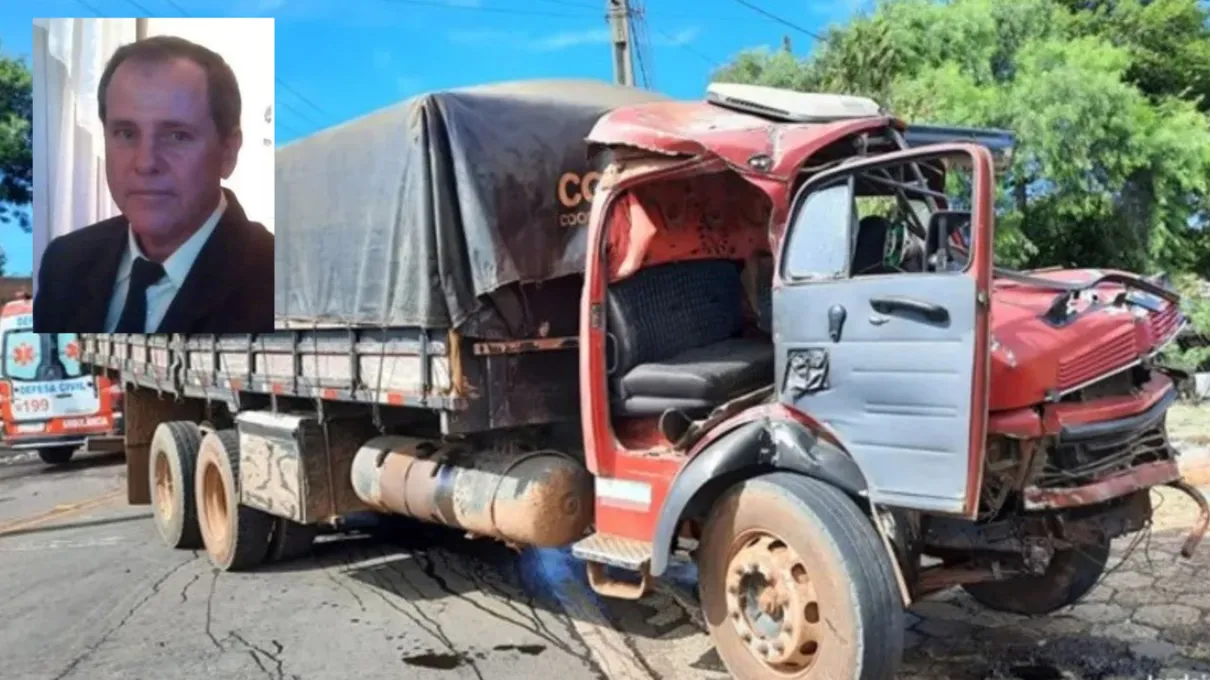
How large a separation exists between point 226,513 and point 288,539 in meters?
0.50

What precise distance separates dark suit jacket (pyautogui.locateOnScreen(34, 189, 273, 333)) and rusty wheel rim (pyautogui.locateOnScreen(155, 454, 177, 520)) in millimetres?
1179

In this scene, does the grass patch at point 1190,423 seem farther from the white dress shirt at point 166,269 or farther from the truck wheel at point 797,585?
the white dress shirt at point 166,269

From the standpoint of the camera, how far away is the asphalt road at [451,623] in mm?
5043

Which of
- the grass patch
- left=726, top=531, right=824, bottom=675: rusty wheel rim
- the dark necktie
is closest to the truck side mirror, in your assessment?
left=726, top=531, right=824, bottom=675: rusty wheel rim

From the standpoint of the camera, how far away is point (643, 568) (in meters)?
4.64

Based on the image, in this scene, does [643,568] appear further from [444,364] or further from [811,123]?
[811,123]

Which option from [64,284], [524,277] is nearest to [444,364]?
[524,277]

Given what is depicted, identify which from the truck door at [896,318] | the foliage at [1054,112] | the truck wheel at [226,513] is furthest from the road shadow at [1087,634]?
the foliage at [1054,112]

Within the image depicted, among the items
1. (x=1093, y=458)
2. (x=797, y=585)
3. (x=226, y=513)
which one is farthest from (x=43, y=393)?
(x=1093, y=458)

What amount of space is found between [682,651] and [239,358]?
384cm

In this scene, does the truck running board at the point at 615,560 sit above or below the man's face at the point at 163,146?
below

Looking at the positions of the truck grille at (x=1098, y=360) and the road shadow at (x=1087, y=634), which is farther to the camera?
the road shadow at (x=1087, y=634)

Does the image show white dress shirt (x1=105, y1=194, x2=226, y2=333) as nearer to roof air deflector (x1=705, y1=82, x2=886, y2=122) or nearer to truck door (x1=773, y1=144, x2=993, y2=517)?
roof air deflector (x1=705, y1=82, x2=886, y2=122)

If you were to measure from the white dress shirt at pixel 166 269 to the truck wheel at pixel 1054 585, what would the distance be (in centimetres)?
546
